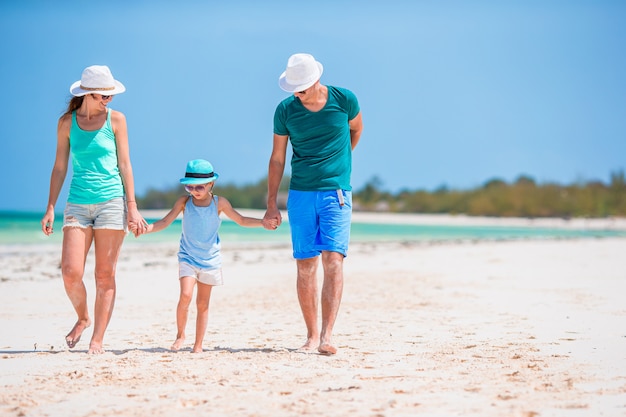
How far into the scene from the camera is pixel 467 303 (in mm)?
7594

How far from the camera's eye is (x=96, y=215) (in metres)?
4.90

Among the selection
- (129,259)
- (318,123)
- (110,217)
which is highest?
(318,123)

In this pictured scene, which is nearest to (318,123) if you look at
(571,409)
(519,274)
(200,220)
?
(200,220)

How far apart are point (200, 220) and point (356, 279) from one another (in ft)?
18.3

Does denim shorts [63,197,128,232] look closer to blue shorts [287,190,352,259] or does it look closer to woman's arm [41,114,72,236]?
woman's arm [41,114,72,236]

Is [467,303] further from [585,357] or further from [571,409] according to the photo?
[571,409]

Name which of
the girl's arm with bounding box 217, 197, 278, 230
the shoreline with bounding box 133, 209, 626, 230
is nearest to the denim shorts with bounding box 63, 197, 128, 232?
the girl's arm with bounding box 217, 197, 278, 230

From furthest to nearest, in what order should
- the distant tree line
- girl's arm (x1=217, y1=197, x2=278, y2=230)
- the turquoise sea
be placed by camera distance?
the distant tree line
the turquoise sea
girl's arm (x1=217, y1=197, x2=278, y2=230)

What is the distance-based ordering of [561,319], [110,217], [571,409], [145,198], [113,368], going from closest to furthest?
[571,409] < [113,368] < [110,217] < [561,319] < [145,198]

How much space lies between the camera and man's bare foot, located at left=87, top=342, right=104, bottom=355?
15.7ft

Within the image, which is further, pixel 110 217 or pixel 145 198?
pixel 145 198

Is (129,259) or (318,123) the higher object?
(318,123)

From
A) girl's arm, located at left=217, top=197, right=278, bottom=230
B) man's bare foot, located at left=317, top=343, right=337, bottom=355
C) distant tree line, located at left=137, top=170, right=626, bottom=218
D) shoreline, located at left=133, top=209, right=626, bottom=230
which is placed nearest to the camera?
man's bare foot, located at left=317, top=343, right=337, bottom=355

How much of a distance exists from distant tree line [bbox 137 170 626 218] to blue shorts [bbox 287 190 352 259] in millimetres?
40844
